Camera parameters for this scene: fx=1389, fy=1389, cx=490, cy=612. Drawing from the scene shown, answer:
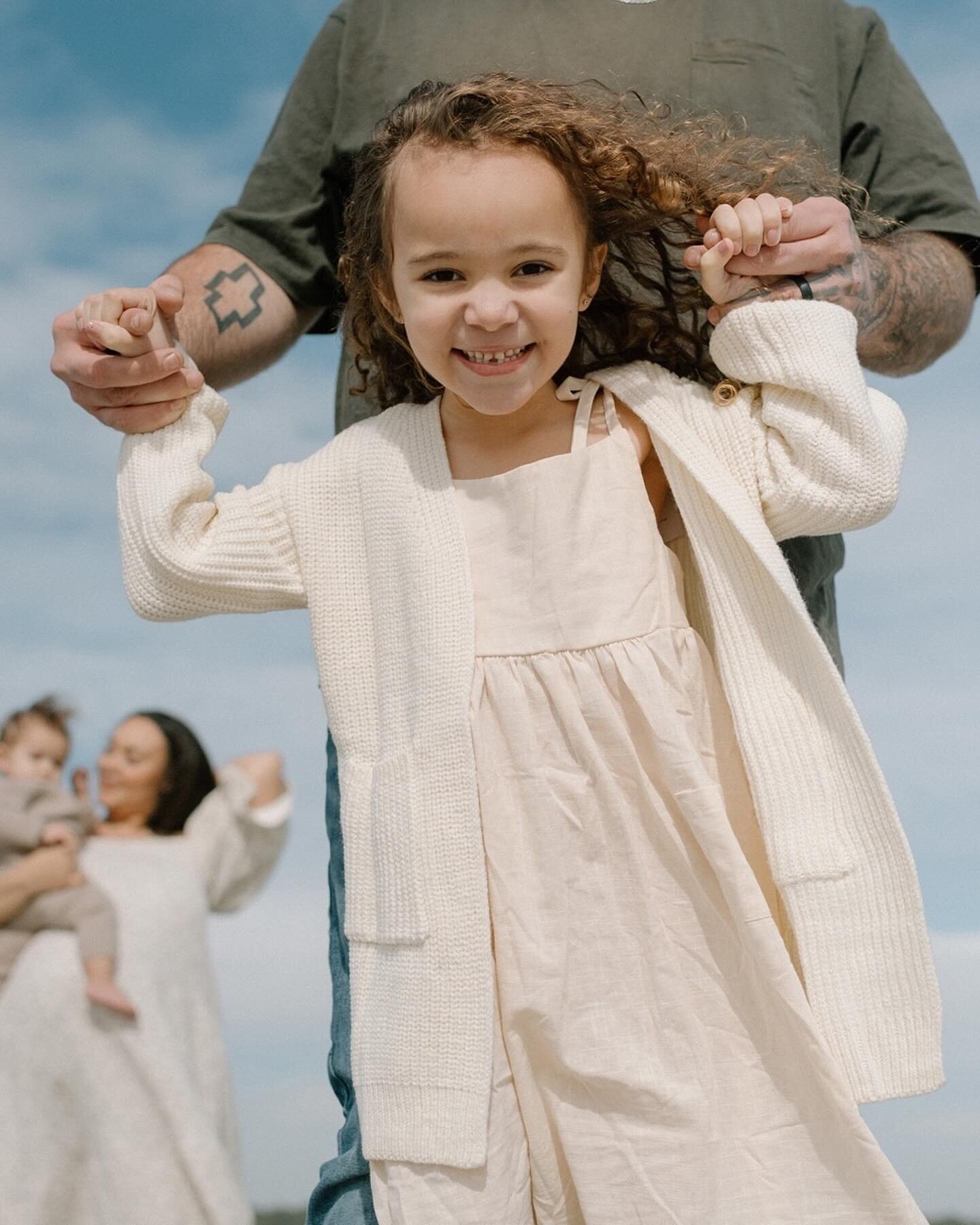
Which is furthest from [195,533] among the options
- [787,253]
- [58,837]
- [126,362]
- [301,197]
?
[58,837]

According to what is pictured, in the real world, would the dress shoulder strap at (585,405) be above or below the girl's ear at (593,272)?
below

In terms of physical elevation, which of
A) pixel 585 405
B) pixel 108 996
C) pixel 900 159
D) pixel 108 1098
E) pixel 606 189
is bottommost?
pixel 108 1098

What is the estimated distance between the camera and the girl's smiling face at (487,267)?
1539mm

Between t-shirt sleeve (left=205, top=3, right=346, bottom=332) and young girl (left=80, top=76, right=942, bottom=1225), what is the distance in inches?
24.0

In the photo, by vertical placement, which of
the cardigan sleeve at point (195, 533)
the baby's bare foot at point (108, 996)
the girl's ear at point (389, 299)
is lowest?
the baby's bare foot at point (108, 996)

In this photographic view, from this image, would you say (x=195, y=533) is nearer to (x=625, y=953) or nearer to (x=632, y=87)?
(x=625, y=953)

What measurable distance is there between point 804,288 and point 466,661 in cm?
60

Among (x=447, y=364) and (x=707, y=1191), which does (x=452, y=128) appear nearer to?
(x=447, y=364)

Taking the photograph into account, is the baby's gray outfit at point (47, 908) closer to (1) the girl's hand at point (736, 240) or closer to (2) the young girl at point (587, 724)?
(2) the young girl at point (587, 724)

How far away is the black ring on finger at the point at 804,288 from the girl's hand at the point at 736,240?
0.15ft

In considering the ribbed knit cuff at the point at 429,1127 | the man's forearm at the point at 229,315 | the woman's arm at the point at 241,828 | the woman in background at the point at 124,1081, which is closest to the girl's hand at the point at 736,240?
the man's forearm at the point at 229,315

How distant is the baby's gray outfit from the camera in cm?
500

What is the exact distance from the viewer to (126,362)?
1.63m

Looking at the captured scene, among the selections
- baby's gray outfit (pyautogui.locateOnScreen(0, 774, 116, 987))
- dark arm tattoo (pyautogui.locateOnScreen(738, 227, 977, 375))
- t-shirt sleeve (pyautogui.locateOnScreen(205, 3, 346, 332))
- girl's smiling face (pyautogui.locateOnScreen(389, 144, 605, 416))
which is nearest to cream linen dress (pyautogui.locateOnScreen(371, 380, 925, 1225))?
girl's smiling face (pyautogui.locateOnScreen(389, 144, 605, 416))
